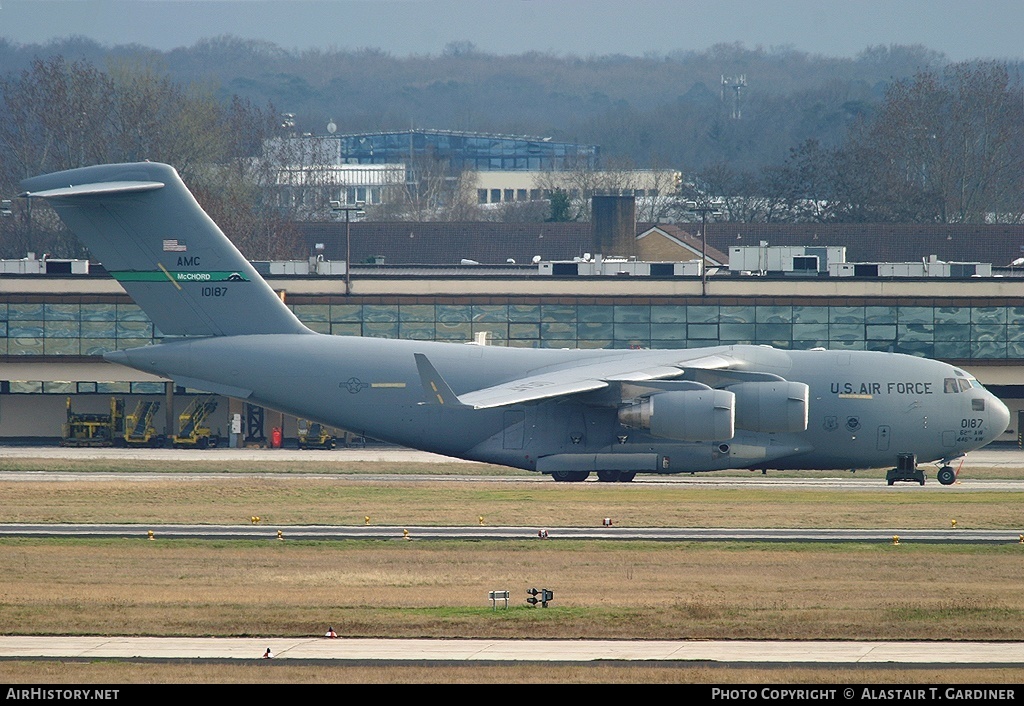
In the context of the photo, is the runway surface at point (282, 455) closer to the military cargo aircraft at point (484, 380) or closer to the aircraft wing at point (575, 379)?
the military cargo aircraft at point (484, 380)

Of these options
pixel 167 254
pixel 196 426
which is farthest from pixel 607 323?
pixel 167 254

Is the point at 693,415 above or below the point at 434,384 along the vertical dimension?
below

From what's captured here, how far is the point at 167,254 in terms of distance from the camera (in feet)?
128

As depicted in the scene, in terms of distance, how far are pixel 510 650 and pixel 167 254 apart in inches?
901

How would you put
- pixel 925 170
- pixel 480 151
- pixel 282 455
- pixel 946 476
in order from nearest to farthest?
pixel 946 476 < pixel 282 455 < pixel 925 170 < pixel 480 151

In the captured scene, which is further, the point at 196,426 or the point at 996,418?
the point at 196,426

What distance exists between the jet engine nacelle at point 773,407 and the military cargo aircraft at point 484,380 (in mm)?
45

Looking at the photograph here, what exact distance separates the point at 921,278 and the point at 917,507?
26764mm

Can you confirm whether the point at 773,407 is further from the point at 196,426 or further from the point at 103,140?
the point at 103,140

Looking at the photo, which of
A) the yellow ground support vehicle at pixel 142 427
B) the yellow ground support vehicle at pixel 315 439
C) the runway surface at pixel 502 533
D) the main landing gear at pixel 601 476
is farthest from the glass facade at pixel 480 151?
the runway surface at pixel 502 533

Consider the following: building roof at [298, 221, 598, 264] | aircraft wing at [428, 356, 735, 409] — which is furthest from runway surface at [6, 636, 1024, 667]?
building roof at [298, 221, 598, 264]

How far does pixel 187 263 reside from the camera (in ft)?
128
